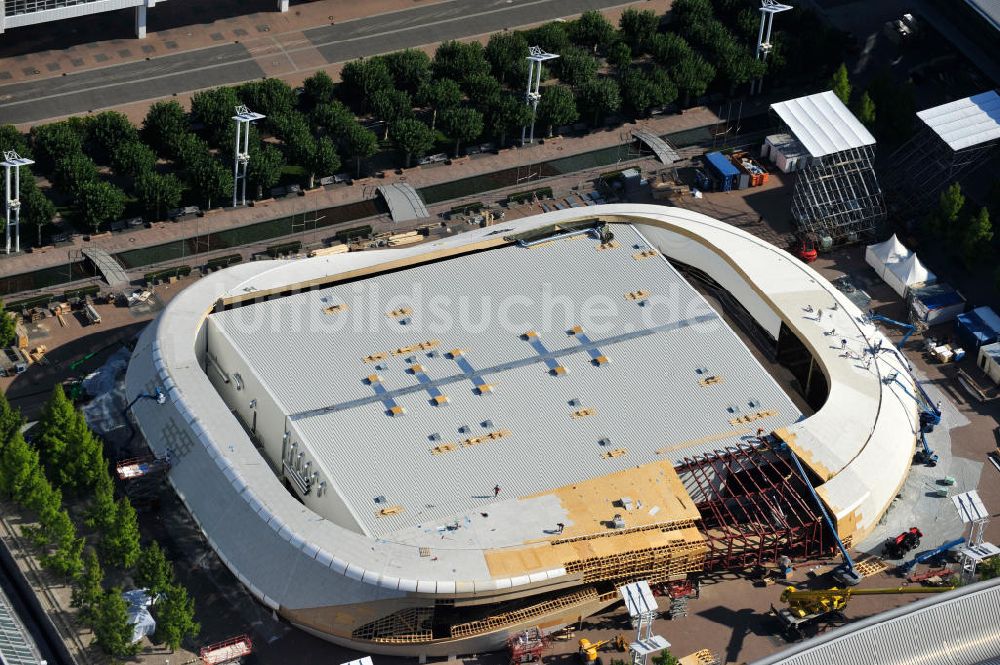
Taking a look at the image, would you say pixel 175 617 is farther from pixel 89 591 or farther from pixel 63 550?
pixel 63 550

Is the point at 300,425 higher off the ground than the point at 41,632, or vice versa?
the point at 300,425

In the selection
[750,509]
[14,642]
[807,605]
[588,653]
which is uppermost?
[14,642]

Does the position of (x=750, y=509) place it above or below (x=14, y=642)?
below

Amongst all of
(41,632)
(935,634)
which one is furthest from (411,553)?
(935,634)

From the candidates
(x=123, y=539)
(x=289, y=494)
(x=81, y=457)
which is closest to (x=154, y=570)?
(x=123, y=539)

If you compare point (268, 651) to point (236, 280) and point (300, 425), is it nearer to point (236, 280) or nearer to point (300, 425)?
point (300, 425)

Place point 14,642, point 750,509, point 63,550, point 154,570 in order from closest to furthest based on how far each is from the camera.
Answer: point 14,642 → point 154,570 → point 63,550 → point 750,509

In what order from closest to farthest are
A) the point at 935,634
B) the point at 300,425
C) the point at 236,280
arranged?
the point at 935,634
the point at 300,425
the point at 236,280

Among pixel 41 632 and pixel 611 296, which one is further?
pixel 611 296

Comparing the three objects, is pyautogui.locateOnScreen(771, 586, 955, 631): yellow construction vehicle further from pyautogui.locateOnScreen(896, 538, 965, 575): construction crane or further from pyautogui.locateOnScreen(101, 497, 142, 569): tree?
pyautogui.locateOnScreen(101, 497, 142, 569): tree
